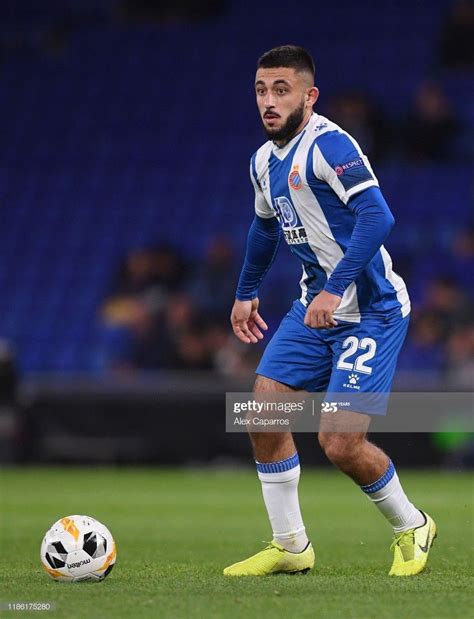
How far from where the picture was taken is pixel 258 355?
14.3 metres

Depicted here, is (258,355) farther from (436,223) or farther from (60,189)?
(60,189)

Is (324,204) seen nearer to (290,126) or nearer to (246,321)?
(290,126)

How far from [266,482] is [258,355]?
8446mm

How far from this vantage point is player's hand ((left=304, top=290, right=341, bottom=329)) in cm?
537

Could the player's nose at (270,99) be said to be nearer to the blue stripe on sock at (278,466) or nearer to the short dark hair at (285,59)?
the short dark hair at (285,59)

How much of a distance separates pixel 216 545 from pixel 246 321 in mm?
A: 1662

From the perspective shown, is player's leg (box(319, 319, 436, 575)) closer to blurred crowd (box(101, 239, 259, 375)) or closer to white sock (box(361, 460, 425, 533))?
white sock (box(361, 460, 425, 533))

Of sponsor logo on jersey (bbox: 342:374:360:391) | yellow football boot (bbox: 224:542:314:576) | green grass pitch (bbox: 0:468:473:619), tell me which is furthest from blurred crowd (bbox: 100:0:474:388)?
sponsor logo on jersey (bbox: 342:374:360:391)

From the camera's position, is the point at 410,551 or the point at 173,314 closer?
the point at 410,551

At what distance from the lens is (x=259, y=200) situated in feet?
19.9

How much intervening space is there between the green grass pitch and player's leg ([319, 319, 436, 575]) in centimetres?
16

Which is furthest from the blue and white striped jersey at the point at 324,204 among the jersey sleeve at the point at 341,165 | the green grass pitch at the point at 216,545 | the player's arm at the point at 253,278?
the green grass pitch at the point at 216,545

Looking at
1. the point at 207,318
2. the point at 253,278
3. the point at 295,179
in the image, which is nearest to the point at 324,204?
the point at 295,179

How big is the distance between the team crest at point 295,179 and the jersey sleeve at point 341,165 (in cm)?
9
